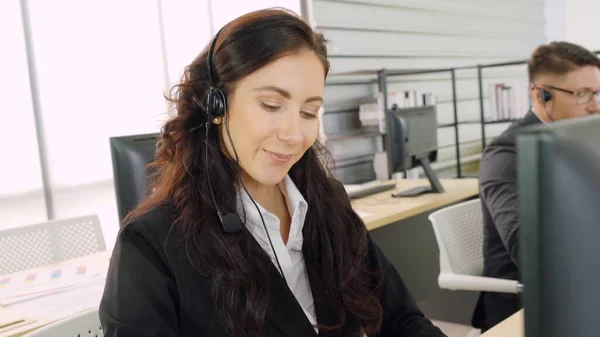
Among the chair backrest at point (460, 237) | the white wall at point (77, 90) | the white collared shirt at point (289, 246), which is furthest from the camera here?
the white wall at point (77, 90)

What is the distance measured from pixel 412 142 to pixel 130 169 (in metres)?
1.72

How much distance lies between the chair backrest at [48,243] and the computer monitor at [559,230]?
2143 millimetres

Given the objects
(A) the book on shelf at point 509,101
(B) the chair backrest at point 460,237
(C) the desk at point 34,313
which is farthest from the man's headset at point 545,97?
(A) the book on shelf at point 509,101

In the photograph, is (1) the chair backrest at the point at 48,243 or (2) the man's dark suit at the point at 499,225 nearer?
(2) the man's dark suit at the point at 499,225

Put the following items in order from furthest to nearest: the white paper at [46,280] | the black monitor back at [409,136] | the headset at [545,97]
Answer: the black monitor back at [409,136], the headset at [545,97], the white paper at [46,280]

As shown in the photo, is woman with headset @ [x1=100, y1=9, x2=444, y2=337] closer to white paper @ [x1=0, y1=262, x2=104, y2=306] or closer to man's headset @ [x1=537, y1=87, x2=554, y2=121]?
white paper @ [x1=0, y1=262, x2=104, y2=306]

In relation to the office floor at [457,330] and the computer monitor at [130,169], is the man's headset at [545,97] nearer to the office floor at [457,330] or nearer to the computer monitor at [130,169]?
the office floor at [457,330]

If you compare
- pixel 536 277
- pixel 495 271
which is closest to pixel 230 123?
pixel 536 277

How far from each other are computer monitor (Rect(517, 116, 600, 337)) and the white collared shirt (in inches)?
32.7

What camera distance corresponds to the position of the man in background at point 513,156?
195 cm

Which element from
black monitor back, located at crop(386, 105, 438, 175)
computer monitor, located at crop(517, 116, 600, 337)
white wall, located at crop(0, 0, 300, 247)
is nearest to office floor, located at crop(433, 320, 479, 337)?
black monitor back, located at crop(386, 105, 438, 175)

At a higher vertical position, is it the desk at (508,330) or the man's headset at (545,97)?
the man's headset at (545,97)

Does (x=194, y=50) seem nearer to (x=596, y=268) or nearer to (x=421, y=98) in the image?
(x=421, y=98)

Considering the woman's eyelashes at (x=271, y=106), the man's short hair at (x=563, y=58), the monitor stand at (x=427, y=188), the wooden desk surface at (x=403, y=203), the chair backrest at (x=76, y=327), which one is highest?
the man's short hair at (x=563, y=58)
